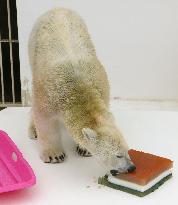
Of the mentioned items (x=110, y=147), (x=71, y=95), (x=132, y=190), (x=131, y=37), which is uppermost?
(x=131, y=37)

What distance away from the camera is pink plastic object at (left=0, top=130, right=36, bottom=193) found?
1103mm

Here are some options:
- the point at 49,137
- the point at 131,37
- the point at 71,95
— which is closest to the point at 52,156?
the point at 49,137

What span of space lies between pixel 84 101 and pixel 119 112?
0.58m

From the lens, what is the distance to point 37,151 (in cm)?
141

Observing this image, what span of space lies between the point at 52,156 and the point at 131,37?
1105mm

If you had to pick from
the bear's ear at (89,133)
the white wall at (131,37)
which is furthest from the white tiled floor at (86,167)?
the white wall at (131,37)

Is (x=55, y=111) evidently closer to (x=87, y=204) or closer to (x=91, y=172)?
(x=91, y=172)

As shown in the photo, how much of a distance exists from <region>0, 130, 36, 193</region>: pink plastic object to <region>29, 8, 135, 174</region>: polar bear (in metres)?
0.10

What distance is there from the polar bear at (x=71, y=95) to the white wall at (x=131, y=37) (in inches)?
31.2

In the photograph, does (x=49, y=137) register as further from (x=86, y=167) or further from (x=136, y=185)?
(x=136, y=185)

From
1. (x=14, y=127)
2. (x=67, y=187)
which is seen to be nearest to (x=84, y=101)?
(x=67, y=187)

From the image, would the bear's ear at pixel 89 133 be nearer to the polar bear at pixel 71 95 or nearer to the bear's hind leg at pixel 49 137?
the polar bear at pixel 71 95

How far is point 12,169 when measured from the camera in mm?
1237

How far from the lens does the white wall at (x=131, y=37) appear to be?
222cm
